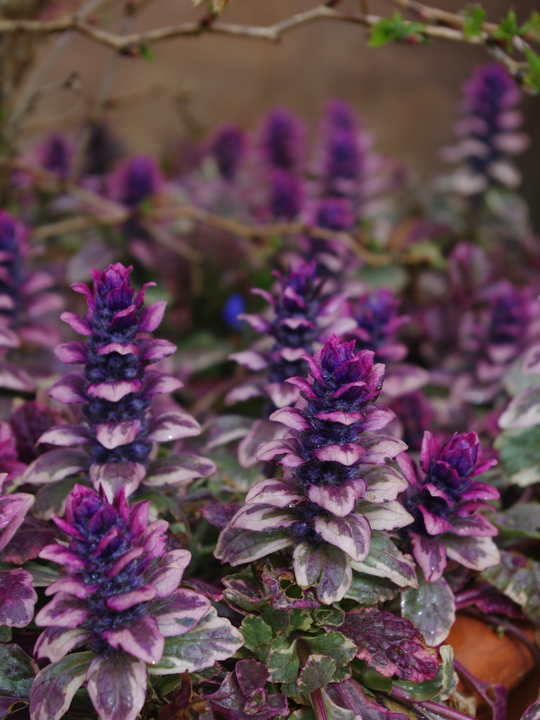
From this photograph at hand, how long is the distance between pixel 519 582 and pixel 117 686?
48 centimetres

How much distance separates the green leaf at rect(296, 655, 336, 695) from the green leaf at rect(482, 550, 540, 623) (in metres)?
0.26

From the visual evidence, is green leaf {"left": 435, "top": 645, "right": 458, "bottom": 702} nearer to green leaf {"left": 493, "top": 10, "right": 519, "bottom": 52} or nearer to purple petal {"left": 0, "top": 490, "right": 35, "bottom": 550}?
purple petal {"left": 0, "top": 490, "right": 35, "bottom": 550}

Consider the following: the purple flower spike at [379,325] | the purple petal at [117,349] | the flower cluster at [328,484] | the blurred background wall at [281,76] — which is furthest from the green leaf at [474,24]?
the blurred background wall at [281,76]

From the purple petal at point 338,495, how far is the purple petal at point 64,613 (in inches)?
8.9

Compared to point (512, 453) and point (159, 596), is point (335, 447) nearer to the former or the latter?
point (159, 596)

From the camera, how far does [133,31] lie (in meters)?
2.22

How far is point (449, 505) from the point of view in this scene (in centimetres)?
65

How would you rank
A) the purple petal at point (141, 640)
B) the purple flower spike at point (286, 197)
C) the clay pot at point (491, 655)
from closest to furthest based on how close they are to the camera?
1. the purple petal at point (141, 640)
2. the clay pot at point (491, 655)
3. the purple flower spike at point (286, 197)

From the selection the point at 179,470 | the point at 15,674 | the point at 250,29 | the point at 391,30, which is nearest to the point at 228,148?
the point at 250,29

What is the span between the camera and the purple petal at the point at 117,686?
0.51m

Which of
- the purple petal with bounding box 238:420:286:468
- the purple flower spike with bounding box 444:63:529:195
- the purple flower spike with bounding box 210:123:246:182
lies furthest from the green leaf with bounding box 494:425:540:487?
the purple flower spike with bounding box 210:123:246:182

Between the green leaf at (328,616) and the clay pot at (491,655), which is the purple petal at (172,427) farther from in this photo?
the clay pot at (491,655)

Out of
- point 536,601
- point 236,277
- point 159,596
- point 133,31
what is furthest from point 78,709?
point 133,31

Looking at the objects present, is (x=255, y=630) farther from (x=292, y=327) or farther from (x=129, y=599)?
(x=292, y=327)
